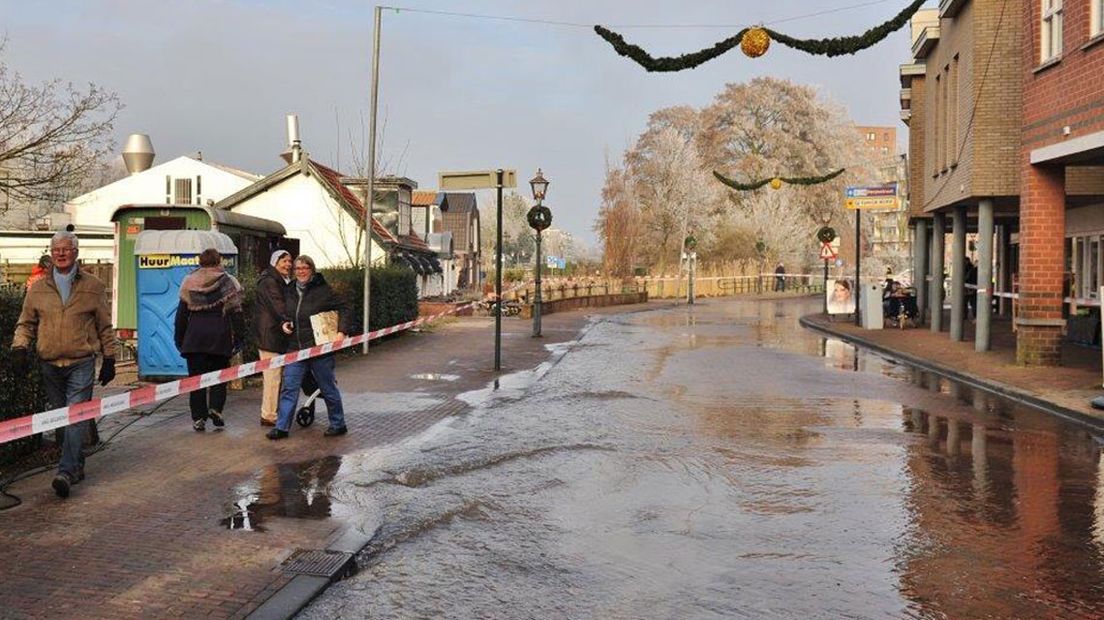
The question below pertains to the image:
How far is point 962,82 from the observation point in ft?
73.7

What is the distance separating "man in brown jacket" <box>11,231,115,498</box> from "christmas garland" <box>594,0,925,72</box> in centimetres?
1025

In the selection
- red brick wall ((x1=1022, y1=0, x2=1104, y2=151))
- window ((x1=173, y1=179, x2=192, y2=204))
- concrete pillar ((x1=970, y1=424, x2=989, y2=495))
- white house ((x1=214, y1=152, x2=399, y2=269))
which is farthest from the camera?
window ((x1=173, y1=179, x2=192, y2=204))

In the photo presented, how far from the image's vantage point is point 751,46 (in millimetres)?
16344

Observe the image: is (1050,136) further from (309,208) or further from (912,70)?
(309,208)

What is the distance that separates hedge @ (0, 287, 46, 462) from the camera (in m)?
7.85

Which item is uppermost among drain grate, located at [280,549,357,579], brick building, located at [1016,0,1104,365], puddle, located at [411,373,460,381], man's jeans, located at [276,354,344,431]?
brick building, located at [1016,0,1104,365]

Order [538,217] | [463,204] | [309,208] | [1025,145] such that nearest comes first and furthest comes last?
[1025,145] < [538,217] < [309,208] < [463,204]

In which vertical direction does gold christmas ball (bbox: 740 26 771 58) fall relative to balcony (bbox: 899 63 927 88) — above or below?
below

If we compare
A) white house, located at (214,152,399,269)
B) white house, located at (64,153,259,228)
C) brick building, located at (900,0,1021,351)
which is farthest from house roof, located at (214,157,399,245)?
brick building, located at (900,0,1021,351)

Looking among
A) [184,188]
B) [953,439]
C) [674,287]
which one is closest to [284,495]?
[953,439]

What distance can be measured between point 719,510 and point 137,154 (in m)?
57.5

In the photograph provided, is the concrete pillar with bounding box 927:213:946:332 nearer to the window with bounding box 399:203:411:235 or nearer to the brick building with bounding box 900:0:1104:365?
the brick building with bounding box 900:0:1104:365

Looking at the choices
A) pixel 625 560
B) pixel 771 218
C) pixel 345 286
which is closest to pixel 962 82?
pixel 345 286

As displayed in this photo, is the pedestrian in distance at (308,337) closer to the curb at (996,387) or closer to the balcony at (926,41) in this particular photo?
the curb at (996,387)
